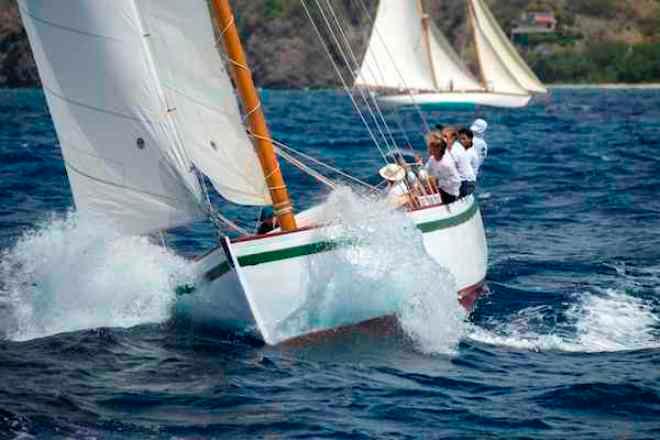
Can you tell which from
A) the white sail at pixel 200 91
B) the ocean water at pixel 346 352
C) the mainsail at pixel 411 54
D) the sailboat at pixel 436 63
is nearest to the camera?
the ocean water at pixel 346 352

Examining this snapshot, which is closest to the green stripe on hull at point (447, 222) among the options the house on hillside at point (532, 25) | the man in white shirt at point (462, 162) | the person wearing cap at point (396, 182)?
the man in white shirt at point (462, 162)

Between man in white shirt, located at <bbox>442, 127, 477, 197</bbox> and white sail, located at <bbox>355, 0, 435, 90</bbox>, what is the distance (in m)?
31.6

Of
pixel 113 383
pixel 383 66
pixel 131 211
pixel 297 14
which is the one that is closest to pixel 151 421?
pixel 113 383

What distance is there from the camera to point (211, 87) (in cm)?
1409

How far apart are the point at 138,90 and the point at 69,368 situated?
2943mm

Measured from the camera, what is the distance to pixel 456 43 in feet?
468

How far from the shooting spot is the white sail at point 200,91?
13898mm

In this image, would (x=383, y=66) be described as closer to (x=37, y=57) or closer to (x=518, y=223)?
(x=518, y=223)

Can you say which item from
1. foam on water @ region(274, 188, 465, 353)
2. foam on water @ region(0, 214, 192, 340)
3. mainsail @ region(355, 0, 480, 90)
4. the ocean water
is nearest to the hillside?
mainsail @ region(355, 0, 480, 90)

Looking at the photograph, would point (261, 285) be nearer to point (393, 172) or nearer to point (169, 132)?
point (169, 132)

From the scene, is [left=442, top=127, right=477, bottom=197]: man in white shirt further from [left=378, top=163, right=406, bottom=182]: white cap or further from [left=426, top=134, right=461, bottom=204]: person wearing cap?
[left=378, top=163, right=406, bottom=182]: white cap

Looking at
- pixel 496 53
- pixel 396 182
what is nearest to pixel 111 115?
pixel 396 182

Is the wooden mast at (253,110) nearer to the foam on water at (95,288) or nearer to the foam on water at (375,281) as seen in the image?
the foam on water at (375,281)

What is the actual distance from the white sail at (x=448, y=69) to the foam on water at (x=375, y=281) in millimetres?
38638
